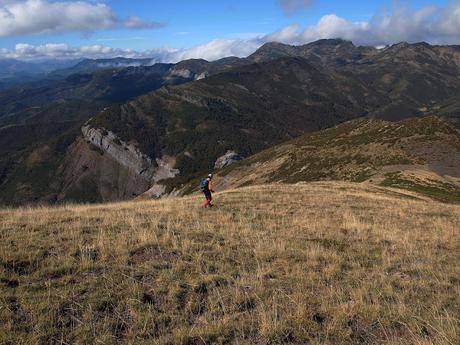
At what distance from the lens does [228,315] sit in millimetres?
8234

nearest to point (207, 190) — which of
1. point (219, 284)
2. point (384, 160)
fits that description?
point (219, 284)

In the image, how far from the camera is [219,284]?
991 cm

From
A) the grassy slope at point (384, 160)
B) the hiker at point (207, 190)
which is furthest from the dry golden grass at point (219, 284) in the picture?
the grassy slope at point (384, 160)

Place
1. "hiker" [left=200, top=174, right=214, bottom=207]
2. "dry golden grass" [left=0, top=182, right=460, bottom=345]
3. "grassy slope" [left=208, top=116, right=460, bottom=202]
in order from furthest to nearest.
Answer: "grassy slope" [left=208, top=116, right=460, bottom=202]
"hiker" [left=200, top=174, right=214, bottom=207]
"dry golden grass" [left=0, top=182, right=460, bottom=345]

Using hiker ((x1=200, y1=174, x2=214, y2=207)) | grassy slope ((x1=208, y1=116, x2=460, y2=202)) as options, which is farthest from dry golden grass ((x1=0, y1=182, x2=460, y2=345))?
grassy slope ((x1=208, y1=116, x2=460, y2=202))

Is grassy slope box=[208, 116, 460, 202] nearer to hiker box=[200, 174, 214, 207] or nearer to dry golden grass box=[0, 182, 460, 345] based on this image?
hiker box=[200, 174, 214, 207]

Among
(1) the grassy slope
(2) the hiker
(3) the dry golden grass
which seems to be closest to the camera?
(3) the dry golden grass

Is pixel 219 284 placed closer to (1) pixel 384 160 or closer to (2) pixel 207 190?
(2) pixel 207 190

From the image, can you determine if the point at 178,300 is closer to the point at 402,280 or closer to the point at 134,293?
the point at 134,293

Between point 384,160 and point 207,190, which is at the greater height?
point 207,190

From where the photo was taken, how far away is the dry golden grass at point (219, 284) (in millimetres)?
7578

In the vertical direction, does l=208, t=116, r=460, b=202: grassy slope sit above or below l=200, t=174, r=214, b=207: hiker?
below

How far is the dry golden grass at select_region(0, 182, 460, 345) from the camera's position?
7.58 metres

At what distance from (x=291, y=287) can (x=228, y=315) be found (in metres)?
2.10
